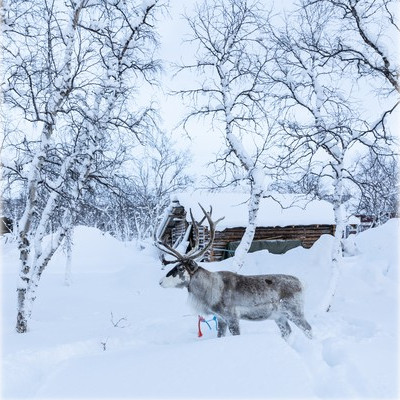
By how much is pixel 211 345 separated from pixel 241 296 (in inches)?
67.2

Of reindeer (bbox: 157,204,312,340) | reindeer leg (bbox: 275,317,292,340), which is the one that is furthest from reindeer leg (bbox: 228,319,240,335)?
reindeer leg (bbox: 275,317,292,340)

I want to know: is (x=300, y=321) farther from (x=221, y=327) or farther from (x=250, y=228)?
(x=250, y=228)

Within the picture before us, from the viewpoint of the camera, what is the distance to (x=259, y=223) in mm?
18203

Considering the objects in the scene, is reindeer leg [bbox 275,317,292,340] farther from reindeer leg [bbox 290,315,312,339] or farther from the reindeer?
reindeer leg [bbox 290,315,312,339]

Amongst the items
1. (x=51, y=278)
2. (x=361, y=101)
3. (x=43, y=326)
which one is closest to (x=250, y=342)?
(x=43, y=326)

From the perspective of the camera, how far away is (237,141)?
867cm

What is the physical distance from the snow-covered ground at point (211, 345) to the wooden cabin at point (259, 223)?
5.02m

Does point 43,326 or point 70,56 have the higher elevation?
point 70,56

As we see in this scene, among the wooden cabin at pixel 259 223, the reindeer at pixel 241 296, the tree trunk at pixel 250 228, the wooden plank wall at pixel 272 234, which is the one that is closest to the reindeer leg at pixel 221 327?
the reindeer at pixel 241 296

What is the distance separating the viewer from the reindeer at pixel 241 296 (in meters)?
5.67

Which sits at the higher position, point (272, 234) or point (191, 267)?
point (191, 267)

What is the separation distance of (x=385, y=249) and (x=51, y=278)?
14146 millimetres

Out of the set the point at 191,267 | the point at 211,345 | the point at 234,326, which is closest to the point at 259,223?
the point at 191,267

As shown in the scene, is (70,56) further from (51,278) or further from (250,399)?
(51,278)
